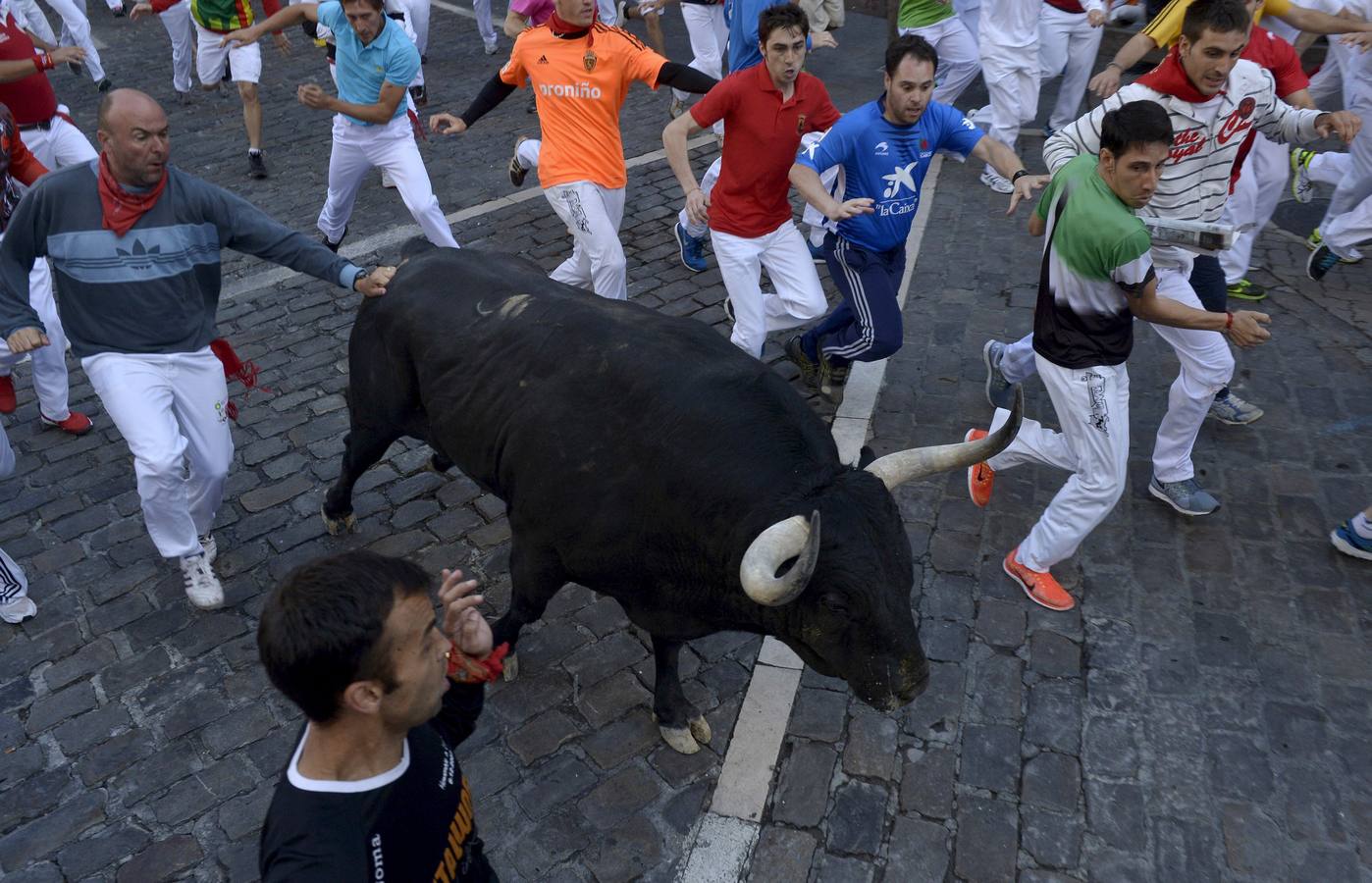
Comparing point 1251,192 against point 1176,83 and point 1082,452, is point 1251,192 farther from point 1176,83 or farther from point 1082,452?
point 1082,452

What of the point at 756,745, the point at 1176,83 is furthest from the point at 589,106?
the point at 756,745

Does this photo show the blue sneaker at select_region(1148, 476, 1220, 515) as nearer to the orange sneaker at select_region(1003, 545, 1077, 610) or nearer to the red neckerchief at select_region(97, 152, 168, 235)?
the orange sneaker at select_region(1003, 545, 1077, 610)

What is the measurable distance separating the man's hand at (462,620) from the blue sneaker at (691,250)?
19.9 ft

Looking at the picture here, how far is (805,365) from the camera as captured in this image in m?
7.04

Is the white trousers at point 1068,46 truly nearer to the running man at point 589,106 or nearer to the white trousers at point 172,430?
the running man at point 589,106

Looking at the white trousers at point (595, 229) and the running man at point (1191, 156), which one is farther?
the white trousers at point (595, 229)

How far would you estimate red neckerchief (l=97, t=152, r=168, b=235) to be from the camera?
4883 millimetres

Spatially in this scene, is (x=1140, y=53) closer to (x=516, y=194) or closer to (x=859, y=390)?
(x=859, y=390)

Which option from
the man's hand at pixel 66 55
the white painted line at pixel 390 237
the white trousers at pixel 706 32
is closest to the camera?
the man's hand at pixel 66 55

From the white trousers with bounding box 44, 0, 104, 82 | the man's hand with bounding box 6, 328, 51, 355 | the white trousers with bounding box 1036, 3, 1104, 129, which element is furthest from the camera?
the white trousers with bounding box 44, 0, 104, 82

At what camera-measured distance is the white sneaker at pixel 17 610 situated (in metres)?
5.32

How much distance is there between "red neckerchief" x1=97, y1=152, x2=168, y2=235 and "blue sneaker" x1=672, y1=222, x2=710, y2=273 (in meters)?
4.35

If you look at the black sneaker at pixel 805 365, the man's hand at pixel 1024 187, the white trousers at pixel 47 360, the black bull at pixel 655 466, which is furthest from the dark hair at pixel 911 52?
the white trousers at pixel 47 360

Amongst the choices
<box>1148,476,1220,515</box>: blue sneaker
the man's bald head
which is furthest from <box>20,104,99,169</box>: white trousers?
<box>1148,476,1220,515</box>: blue sneaker
